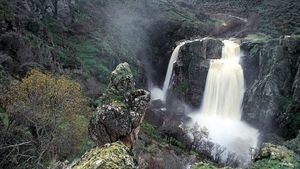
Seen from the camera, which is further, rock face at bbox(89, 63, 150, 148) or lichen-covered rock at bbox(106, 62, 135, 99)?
lichen-covered rock at bbox(106, 62, 135, 99)

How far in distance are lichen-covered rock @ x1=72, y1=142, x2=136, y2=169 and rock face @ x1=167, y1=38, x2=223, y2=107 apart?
59.0 meters

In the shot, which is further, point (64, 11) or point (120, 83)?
point (64, 11)

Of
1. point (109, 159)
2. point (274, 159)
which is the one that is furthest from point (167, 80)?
point (109, 159)

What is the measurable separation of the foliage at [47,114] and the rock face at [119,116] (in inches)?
332

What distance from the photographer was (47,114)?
2634 cm

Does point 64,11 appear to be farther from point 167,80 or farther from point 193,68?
point 193,68

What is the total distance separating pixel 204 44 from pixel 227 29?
26502 mm

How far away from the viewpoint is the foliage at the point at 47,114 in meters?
25.5

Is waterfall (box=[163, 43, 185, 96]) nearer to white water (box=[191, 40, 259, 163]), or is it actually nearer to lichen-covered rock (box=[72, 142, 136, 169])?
white water (box=[191, 40, 259, 163])

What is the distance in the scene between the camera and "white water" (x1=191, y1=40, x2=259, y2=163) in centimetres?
5541

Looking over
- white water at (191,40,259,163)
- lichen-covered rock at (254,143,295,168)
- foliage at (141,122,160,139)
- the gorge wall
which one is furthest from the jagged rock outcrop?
the gorge wall

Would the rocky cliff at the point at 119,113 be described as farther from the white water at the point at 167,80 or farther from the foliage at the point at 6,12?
the white water at the point at 167,80

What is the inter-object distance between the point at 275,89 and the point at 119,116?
152 feet

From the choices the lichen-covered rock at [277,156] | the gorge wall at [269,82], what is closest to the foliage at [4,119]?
the lichen-covered rock at [277,156]
